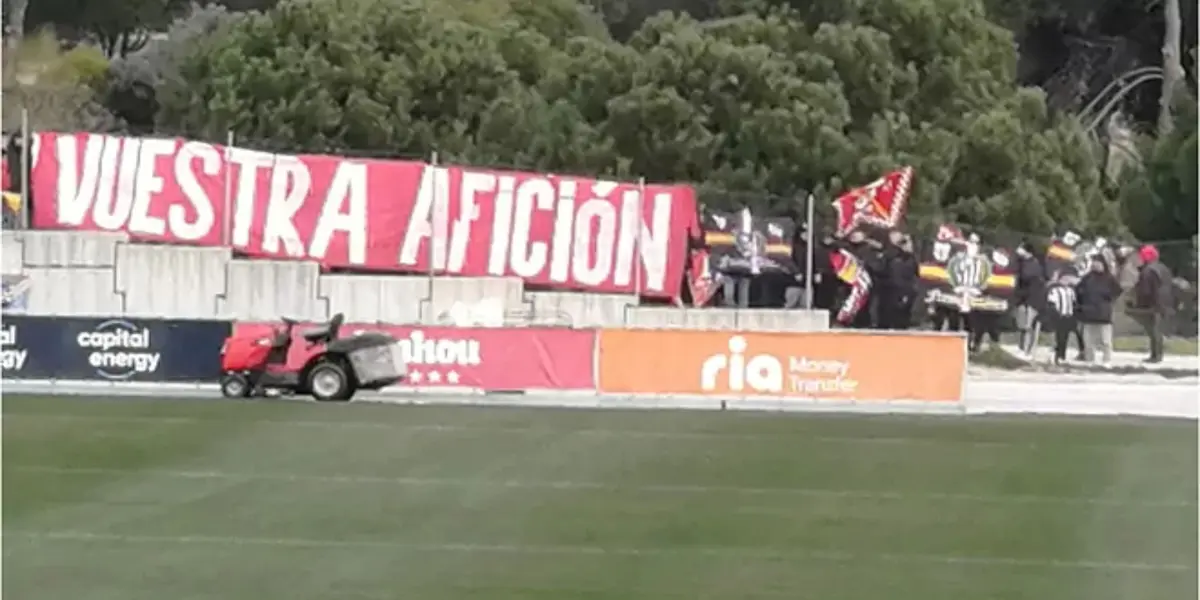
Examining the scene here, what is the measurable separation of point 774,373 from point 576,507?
10201 mm

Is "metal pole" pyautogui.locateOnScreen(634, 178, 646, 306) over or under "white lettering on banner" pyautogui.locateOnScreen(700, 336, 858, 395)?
over

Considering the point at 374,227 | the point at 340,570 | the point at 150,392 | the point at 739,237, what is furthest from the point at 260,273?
the point at 340,570

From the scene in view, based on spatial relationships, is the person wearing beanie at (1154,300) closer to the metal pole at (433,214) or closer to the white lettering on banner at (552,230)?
the white lettering on banner at (552,230)

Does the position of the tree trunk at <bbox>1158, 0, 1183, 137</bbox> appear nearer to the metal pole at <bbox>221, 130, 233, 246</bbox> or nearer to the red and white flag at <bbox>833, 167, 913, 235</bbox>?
the red and white flag at <bbox>833, 167, 913, 235</bbox>

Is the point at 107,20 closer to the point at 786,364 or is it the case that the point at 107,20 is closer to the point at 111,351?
the point at 111,351

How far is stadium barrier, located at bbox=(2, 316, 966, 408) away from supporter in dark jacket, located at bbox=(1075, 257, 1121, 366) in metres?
4.20

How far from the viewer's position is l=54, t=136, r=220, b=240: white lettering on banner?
1187 inches

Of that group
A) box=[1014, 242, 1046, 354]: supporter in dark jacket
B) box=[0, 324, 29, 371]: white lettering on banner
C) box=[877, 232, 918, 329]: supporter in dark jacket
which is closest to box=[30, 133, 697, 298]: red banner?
box=[877, 232, 918, 329]: supporter in dark jacket

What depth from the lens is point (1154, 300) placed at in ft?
97.8

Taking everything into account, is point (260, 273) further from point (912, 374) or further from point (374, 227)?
point (912, 374)

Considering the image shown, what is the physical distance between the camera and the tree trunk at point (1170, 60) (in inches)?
2012

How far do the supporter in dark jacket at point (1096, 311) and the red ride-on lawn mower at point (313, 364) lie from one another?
30.4ft

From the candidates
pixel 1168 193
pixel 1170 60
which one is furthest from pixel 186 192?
pixel 1170 60

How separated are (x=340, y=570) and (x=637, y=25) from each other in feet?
158
